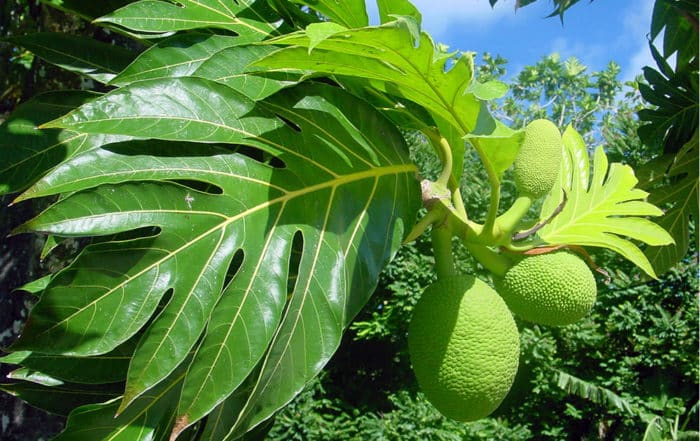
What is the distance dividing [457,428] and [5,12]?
13.0ft

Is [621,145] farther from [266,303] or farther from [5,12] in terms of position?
[266,303]

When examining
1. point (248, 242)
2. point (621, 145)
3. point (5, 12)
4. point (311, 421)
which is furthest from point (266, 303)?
point (621, 145)

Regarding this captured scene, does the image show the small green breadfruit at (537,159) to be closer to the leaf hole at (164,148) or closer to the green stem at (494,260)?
the green stem at (494,260)

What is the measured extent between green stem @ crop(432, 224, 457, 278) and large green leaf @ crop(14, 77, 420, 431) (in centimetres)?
8

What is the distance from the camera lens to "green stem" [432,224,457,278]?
36.3 inches

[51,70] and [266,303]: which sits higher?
[51,70]

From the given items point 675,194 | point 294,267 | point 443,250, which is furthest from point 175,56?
point 675,194

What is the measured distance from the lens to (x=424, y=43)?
2.19ft

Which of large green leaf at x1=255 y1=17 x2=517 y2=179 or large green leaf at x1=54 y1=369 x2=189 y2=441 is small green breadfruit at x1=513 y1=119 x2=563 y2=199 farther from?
large green leaf at x1=54 y1=369 x2=189 y2=441

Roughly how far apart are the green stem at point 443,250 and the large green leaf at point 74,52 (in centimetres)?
53

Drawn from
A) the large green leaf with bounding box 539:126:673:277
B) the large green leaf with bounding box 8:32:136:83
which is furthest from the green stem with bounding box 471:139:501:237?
the large green leaf with bounding box 8:32:136:83

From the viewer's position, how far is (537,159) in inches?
39.0

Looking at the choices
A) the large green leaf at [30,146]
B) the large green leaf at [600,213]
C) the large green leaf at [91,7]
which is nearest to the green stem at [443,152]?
the large green leaf at [600,213]

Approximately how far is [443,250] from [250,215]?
30 centimetres
